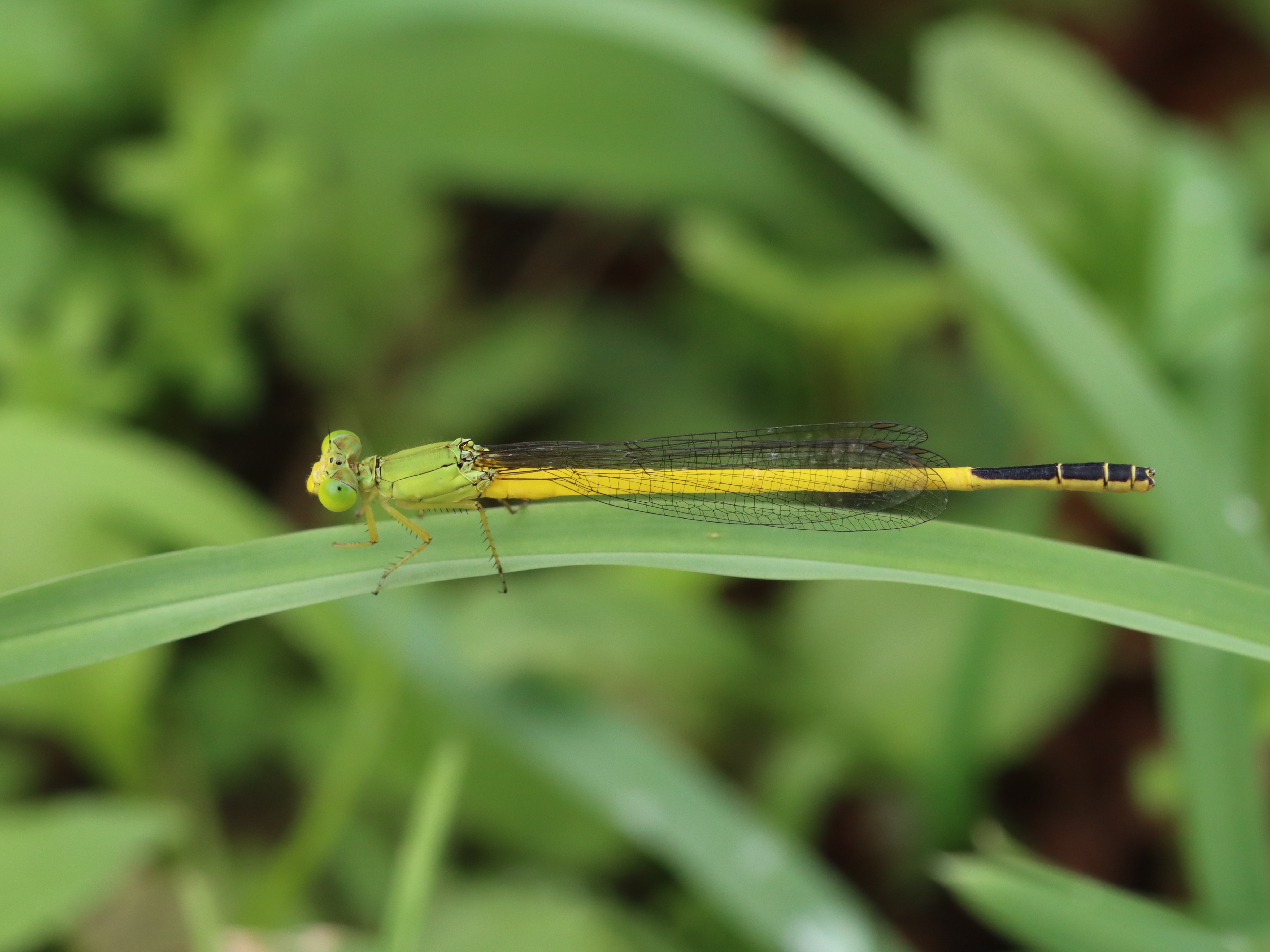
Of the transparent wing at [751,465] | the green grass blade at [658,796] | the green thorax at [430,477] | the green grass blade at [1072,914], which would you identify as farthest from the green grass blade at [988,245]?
the green thorax at [430,477]

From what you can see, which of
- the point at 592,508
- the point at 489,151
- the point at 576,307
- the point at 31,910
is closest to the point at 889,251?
the point at 576,307

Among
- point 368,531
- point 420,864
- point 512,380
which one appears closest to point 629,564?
point 368,531

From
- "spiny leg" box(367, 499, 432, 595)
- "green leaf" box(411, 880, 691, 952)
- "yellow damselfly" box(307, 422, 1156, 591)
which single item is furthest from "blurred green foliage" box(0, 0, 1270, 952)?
"spiny leg" box(367, 499, 432, 595)

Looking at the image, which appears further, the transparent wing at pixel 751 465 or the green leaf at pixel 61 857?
the green leaf at pixel 61 857

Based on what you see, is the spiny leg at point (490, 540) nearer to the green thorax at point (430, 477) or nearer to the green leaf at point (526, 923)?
the green thorax at point (430, 477)

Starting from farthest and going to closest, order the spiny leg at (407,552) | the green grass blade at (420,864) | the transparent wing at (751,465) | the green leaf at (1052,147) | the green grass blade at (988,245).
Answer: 1. the green leaf at (1052,147)
2. the transparent wing at (751,465)
3. the green grass blade at (988,245)
4. the green grass blade at (420,864)
5. the spiny leg at (407,552)

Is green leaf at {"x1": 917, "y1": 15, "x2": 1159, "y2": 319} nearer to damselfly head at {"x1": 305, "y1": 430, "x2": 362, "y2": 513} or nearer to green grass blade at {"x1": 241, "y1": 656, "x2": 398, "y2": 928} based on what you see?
damselfly head at {"x1": 305, "y1": 430, "x2": 362, "y2": 513}

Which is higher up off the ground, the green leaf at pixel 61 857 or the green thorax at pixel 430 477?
the green thorax at pixel 430 477
